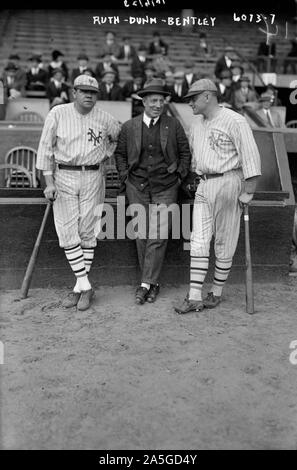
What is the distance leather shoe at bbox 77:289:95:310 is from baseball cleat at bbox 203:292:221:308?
1017 millimetres

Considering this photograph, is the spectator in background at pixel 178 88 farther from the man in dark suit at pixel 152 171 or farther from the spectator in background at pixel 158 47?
the man in dark suit at pixel 152 171

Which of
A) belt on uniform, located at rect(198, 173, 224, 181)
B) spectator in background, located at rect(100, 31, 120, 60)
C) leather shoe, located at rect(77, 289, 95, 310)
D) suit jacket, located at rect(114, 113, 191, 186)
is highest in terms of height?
spectator in background, located at rect(100, 31, 120, 60)

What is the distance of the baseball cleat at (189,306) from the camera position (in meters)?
4.93

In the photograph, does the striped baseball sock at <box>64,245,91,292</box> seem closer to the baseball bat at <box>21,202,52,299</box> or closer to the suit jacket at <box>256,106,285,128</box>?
the baseball bat at <box>21,202,52,299</box>

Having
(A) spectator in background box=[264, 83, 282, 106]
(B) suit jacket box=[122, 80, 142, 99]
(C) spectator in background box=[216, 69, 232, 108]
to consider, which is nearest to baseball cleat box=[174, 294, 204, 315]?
(C) spectator in background box=[216, 69, 232, 108]

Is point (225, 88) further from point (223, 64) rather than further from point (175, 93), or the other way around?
point (223, 64)

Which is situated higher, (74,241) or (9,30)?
(9,30)

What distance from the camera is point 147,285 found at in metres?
5.27

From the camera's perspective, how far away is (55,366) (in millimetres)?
3924

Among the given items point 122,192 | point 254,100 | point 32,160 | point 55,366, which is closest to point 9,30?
point 254,100

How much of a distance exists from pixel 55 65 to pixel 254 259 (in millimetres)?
8860

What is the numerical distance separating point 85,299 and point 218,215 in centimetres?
138

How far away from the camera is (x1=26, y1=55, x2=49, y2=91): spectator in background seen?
11.6 meters

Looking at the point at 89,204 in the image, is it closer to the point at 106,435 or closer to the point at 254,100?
the point at 106,435
